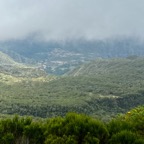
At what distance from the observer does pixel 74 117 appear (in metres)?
71.9

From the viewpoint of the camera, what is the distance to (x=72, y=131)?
229ft

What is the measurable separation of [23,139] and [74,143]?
11.8m

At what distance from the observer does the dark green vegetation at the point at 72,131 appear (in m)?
67.8

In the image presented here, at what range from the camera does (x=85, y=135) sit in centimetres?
6938

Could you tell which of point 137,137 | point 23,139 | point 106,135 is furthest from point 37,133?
point 137,137

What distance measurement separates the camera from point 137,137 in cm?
6788

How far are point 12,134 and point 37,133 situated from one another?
4744 millimetres

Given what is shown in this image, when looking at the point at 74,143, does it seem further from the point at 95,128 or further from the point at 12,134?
the point at 12,134

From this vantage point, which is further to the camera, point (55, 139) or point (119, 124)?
point (119, 124)

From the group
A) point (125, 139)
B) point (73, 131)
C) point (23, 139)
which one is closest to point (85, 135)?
point (73, 131)

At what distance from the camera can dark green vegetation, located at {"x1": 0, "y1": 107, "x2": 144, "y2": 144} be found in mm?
67812

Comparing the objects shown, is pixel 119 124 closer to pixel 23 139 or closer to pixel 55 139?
pixel 55 139

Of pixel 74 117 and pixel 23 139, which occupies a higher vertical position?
pixel 74 117

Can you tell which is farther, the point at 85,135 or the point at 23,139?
the point at 23,139
